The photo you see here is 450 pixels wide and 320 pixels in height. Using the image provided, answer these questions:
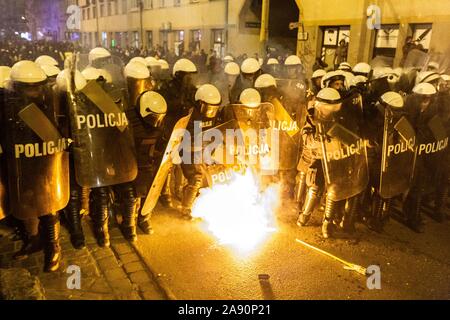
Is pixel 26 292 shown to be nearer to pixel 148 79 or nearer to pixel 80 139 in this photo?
pixel 80 139

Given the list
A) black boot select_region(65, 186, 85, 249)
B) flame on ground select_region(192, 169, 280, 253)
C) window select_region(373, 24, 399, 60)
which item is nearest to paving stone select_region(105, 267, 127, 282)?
black boot select_region(65, 186, 85, 249)

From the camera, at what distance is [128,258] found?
4.56 m

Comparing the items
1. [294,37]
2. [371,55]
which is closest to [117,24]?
[294,37]

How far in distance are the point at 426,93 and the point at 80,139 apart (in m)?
4.53

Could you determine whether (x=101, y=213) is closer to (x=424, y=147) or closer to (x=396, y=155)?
(x=396, y=155)

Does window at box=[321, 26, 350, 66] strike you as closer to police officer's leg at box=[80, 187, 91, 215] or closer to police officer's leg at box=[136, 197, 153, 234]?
police officer's leg at box=[136, 197, 153, 234]

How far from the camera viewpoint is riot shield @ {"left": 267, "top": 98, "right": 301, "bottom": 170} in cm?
575

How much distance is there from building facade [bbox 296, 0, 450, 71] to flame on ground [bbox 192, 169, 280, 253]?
7.69 meters

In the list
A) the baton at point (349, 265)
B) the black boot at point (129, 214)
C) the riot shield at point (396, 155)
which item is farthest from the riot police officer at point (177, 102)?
the riot shield at point (396, 155)

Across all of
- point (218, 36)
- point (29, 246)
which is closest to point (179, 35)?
point (218, 36)

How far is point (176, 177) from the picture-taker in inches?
248

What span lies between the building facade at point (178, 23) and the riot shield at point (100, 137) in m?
18.0

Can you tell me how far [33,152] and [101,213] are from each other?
1233 mm

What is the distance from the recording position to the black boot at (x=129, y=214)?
4781 mm
